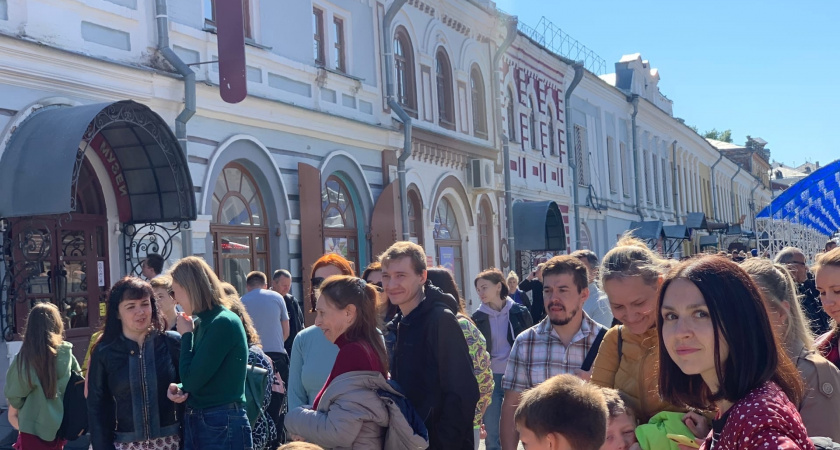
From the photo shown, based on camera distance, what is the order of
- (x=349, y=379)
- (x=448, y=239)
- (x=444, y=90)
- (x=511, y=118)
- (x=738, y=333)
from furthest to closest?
(x=511, y=118)
(x=444, y=90)
(x=448, y=239)
(x=349, y=379)
(x=738, y=333)

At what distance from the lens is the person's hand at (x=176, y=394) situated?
17.7 feet

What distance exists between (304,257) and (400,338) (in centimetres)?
873

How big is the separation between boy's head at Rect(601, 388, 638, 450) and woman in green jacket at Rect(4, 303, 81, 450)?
14.6 feet

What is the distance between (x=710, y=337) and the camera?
242cm

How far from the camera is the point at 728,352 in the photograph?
2402mm

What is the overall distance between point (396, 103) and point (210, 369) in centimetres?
1127

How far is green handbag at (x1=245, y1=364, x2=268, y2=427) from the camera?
19.1 ft

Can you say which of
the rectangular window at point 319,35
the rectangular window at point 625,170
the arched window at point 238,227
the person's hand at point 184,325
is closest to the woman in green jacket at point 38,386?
the person's hand at point 184,325

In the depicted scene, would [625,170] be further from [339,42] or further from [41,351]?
[41,351]

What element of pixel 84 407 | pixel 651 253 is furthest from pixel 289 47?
pixel 651 253

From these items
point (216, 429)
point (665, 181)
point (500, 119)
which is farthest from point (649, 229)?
point (216, 429)

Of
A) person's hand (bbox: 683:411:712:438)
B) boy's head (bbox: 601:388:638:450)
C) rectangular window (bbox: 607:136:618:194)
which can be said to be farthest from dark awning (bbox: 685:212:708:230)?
person's hand (bbox: 683:411:712:438)

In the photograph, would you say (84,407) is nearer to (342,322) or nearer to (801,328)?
(342,322)

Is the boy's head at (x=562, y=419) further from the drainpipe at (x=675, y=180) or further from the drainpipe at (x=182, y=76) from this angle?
the drainpipe at (x=675, y=180)
